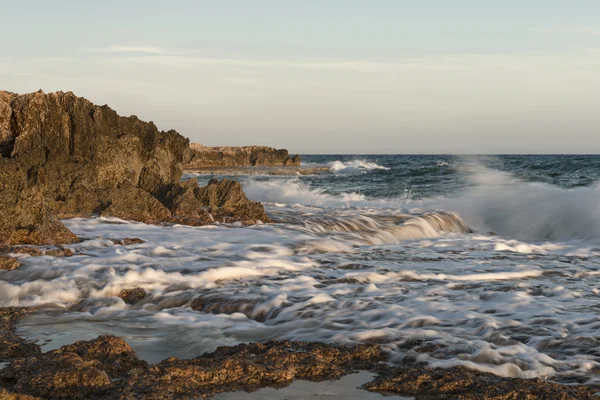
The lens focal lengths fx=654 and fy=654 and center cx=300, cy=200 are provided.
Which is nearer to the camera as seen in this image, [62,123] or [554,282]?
[554,282]

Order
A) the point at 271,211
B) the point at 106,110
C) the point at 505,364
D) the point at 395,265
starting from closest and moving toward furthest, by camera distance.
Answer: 1. the point at 505,364
2. the point at 395,265
3. the point at 106,110
4. the point at 271,211

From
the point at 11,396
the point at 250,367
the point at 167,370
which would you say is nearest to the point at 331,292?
the point at 250,367

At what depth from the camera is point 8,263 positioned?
7.15 m

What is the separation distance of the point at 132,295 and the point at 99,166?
6.59 metres

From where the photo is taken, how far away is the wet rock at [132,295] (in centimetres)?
618

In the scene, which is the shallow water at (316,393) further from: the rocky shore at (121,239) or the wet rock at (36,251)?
the wet rock at (36,251)

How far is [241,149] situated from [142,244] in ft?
200

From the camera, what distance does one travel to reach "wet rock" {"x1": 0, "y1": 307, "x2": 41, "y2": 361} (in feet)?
13.7

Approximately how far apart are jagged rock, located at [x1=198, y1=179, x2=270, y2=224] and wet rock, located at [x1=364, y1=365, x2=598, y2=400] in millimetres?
8282

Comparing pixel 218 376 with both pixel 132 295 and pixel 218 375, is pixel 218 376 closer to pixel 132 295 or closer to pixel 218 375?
pixel 218 375

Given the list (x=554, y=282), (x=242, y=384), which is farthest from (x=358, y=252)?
(x=242, y=384)

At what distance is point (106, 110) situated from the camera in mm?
Answer: 13523

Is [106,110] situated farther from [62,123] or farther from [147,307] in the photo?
[147,307]

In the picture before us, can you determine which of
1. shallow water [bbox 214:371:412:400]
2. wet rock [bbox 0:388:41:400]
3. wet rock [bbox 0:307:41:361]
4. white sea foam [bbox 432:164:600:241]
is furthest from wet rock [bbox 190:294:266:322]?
white sea foam [bbox 432:164:600:241]
